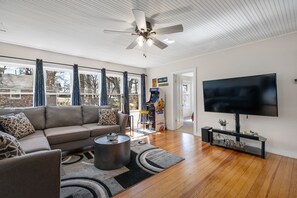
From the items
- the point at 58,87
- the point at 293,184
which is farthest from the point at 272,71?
the point at 58,87

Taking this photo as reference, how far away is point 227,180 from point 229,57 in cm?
282

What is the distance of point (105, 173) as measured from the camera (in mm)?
2223

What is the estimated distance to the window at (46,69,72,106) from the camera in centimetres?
387

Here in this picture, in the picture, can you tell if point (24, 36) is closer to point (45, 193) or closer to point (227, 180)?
point (45, 193)

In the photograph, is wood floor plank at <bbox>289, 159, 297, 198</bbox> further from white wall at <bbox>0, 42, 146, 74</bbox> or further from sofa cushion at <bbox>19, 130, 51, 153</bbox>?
white wall at <bbox>0, 42, 146, 74</bbox>

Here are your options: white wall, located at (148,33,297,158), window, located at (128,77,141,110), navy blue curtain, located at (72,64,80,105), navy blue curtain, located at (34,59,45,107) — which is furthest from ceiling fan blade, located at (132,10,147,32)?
window, located at (128,77,141,110)

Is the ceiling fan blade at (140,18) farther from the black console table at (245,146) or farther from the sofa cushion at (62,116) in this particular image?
the black console table at (245,146)

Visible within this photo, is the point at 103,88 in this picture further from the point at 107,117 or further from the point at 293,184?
the point at 293,184

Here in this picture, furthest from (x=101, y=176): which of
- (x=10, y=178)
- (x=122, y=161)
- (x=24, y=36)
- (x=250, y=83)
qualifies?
(x=250, y=83)

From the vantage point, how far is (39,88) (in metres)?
3.51

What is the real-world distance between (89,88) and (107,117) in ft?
5.02

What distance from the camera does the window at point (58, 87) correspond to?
3867 mm

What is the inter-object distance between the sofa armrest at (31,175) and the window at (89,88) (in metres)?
3.31

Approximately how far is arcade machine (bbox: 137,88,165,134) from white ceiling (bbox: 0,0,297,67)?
2.18 metres
